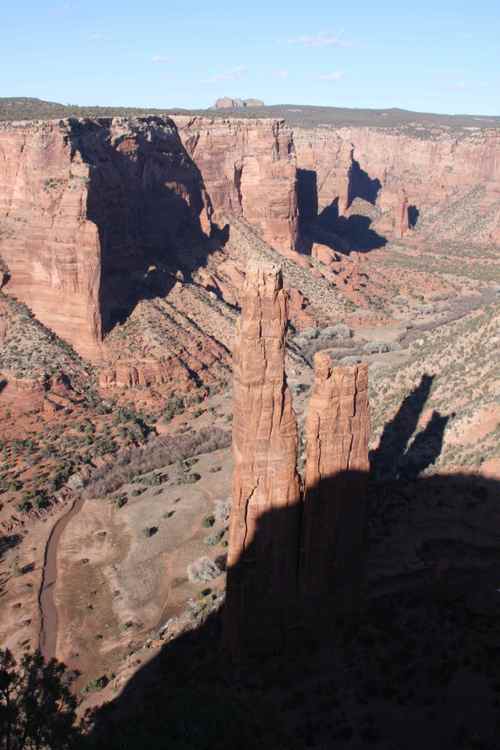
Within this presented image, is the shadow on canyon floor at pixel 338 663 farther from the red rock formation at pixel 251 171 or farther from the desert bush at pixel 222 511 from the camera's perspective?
the red rock formation at pixel 251 171

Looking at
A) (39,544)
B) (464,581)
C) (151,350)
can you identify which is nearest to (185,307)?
(151,350)

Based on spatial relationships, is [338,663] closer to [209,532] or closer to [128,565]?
[209,532]

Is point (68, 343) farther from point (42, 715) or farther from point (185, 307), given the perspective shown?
point (42, 715)

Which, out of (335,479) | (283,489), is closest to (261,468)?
(283,489)

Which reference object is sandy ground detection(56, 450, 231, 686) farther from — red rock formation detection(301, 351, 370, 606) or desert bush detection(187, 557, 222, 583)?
red rock formation detection(301, 351, 370, 606)

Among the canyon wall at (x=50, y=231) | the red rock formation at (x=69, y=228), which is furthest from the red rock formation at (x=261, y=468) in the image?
the red rock formation at (x=69, y=228)

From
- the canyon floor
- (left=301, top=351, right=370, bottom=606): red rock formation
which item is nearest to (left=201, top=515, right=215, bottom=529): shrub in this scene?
the canyon floor
